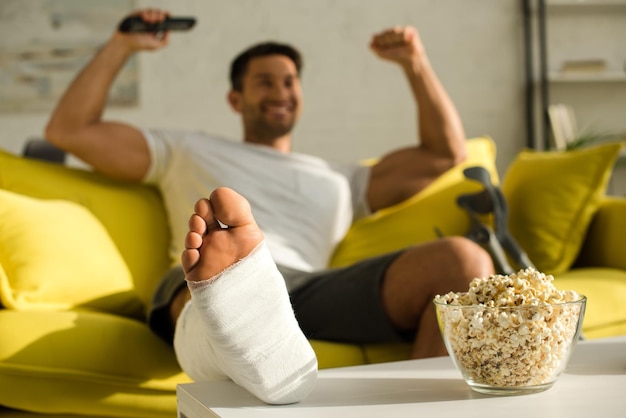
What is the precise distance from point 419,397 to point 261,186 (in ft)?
4.25

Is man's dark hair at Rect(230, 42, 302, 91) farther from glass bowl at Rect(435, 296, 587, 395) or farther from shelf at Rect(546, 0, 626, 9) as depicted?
shelf at Rect(546, 0, 626, 9)

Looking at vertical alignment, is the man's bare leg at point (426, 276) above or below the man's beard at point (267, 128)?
below

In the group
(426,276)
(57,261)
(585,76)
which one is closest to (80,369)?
(57,261)

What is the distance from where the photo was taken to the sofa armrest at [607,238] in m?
2.33

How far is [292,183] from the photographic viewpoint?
232cm

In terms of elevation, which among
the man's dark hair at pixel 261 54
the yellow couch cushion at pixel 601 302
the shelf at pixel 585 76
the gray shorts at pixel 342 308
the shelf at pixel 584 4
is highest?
the shelf at pixel 584 4

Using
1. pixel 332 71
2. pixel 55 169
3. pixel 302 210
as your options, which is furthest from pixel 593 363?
pixel 332 71

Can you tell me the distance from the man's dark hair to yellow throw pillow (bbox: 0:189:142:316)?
65 cm

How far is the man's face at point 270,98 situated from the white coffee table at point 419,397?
131 cm

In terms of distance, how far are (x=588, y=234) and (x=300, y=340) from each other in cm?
156

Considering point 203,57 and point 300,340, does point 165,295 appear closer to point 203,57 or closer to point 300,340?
point 300,340

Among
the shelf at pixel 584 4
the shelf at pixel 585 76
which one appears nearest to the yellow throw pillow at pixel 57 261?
the shelf at pixel 585 76

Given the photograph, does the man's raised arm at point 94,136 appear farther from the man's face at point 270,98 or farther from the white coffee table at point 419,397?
the white coffee table at point 419,397

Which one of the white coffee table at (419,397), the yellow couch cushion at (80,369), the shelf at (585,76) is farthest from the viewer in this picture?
the shelf at (585,76)
